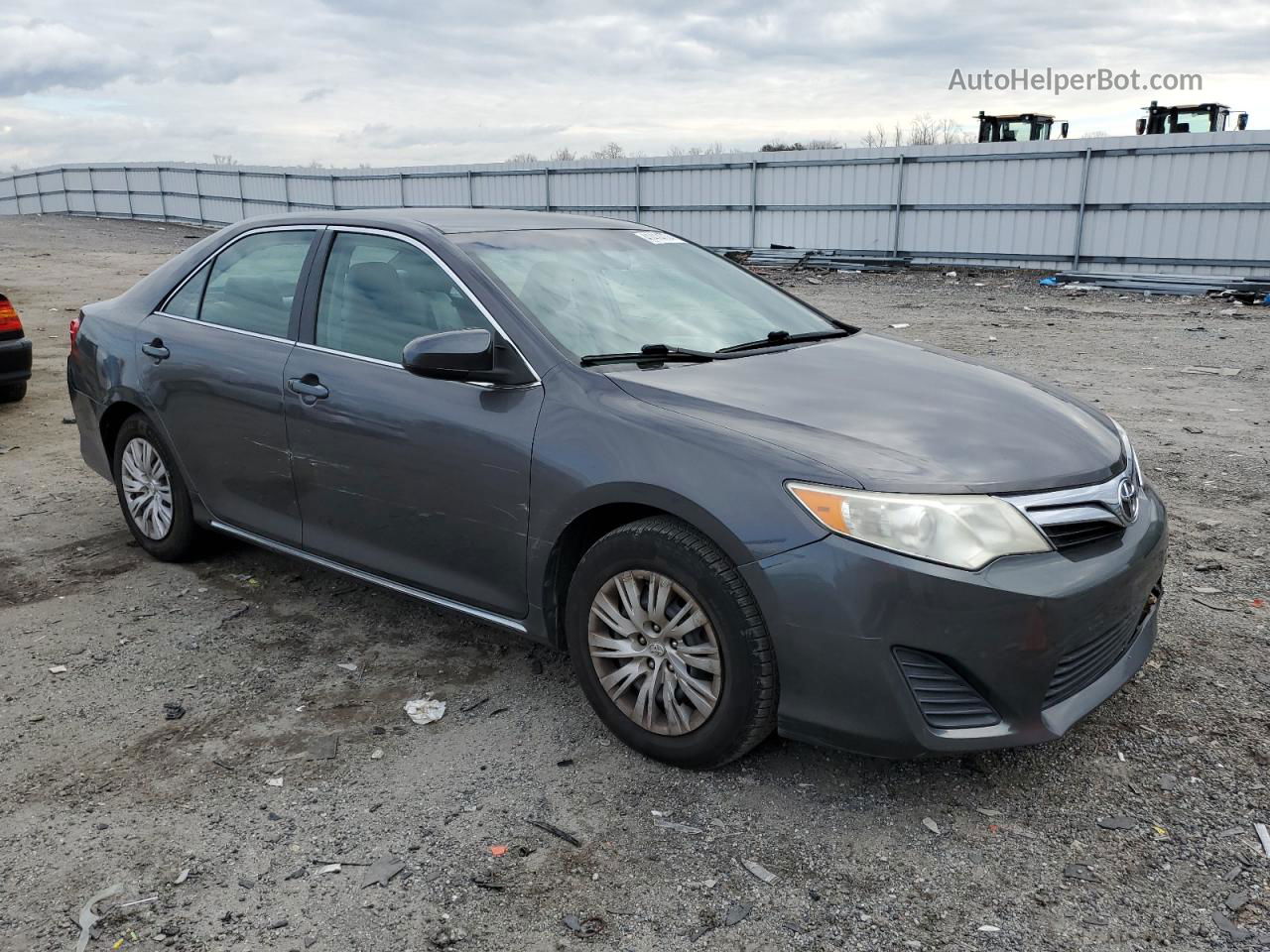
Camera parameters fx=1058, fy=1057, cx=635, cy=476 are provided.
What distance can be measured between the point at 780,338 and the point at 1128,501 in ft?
4.58

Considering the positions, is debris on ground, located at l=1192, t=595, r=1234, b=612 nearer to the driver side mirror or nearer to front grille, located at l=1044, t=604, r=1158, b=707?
front grille, located at l=1044, t=604, r=1158, b=707

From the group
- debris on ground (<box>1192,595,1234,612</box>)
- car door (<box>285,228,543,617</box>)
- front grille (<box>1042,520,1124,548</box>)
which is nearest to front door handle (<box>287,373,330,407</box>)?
car door (<box>285,228,543,617</box>)

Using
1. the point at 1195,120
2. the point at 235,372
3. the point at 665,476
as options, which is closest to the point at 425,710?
the point at 665,476

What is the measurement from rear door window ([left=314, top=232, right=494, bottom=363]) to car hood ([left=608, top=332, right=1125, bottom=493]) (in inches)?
28.9

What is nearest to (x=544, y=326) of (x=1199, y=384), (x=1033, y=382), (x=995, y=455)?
(x=995, y=455)

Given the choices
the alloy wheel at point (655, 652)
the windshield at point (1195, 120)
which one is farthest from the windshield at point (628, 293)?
the windshield at point (1195, 120)

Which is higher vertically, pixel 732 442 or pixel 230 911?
pixel 732 442

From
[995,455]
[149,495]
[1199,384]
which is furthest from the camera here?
[1199,384]

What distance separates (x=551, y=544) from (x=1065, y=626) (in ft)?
4.93

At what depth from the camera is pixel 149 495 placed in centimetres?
501

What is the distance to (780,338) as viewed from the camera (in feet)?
13.3

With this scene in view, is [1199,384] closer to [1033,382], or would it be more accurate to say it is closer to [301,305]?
[1033,382]

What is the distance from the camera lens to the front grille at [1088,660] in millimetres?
2873

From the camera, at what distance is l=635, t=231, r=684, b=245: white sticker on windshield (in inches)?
178
